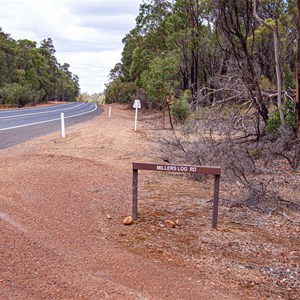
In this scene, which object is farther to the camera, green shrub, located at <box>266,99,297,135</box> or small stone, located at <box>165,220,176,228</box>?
green shrub, located at <box>266,99,297,135</box>

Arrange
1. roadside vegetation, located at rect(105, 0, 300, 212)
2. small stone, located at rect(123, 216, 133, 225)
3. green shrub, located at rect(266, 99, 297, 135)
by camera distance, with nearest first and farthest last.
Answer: small stone, located at rect(123, 216, 133, 225)
roadside vegetation, located at rect(105, 0, 300, 212)
green shrub, located at rect(266, 99, 297, 135)

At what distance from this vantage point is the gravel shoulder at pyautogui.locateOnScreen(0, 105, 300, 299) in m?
3.59

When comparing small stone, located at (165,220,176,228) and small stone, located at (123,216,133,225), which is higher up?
small stone, located at (123,216,133,225)

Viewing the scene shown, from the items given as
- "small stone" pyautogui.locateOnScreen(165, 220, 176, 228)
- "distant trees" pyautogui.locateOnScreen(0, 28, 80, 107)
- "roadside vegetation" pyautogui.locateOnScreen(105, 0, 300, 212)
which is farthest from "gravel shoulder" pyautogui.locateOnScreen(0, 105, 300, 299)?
Answer: "distant trees" pyautogui.locateOnScreen(0, 28, 80, 107)

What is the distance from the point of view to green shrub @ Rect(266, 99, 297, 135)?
1101 cm

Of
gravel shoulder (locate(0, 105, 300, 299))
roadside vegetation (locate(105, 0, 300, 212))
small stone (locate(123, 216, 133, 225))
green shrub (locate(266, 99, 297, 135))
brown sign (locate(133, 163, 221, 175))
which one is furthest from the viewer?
green shrub (locate(266, 99, 297, 135))

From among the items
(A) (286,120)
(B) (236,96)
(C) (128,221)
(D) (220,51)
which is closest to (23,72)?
(D) (220,51)

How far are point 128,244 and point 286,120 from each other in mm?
7956

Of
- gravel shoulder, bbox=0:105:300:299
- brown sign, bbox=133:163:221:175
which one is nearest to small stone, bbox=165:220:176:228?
gravel shoulder, bbox=0:105:300:299

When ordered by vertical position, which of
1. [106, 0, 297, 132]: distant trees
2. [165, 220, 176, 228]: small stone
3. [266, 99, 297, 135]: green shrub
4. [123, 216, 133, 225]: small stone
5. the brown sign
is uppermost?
[106, 0, 297, 132]: distant trees

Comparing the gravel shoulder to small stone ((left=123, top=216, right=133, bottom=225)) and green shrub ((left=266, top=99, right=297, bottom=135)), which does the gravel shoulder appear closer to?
small stone ((left=123, top=216, right=133, bottom=225))

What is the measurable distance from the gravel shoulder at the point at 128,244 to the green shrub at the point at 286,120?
4225 mm

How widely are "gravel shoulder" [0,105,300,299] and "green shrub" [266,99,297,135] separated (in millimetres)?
4225

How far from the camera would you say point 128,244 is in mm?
4699
